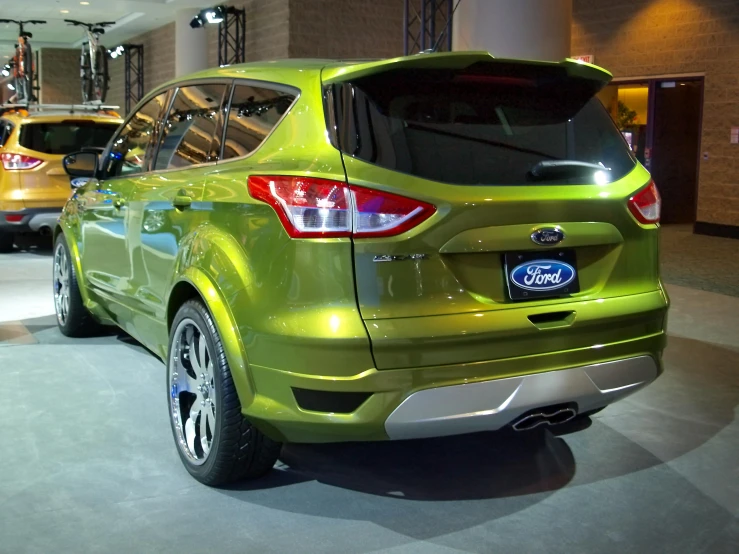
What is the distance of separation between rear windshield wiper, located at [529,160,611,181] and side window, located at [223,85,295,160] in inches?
34.1

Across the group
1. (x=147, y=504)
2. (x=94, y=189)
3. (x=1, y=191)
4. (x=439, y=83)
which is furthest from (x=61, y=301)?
(x=1, y=191)

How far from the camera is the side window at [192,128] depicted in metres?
3.56

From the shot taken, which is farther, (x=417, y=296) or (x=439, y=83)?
(x=439, y=83)

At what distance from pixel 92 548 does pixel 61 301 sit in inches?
125

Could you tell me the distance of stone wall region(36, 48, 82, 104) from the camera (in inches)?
1138

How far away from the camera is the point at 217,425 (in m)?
3.10

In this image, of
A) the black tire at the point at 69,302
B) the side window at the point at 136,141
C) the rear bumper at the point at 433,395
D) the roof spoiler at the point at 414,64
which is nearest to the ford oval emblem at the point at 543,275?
the rear bumper at the point at 433,395

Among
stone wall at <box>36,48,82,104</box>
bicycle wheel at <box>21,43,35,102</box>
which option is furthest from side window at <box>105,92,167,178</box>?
stone wall at <box>36,48,82,104</box>

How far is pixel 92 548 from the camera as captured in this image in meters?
2.82

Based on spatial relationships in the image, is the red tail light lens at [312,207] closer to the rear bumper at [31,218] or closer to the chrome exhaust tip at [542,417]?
the chrome exhaust tip at [542,417]

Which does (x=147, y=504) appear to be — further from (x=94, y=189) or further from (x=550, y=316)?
(x=94, y=189)

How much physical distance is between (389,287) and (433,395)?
1.18 feet

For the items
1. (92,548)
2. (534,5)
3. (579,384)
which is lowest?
(92,548)

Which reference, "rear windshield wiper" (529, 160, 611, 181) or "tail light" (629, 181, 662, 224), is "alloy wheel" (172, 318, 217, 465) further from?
"tail light" (629, 181, 662, 224)
